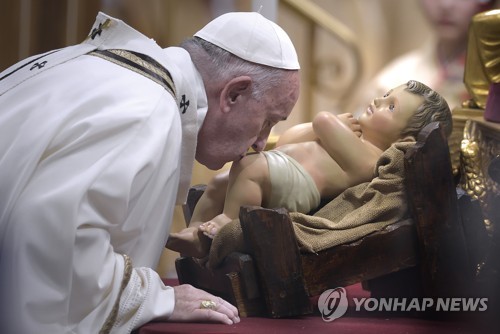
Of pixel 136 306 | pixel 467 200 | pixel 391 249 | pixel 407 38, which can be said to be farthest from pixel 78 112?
pixel 407 38

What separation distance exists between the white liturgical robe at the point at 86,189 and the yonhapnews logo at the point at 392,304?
0.92ft

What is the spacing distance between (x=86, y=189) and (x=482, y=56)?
1017 millimetres

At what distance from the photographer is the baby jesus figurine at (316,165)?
72.4 inches

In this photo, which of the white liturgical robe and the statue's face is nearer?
the white liturgical robe

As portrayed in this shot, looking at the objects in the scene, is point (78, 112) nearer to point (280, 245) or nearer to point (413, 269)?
point (280, 245)

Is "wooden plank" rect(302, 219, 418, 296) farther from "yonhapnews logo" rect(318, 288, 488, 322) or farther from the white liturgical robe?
the white liturgical robe

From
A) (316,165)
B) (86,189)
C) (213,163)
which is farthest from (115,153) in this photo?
(316,165)

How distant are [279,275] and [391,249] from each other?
0.21 meters

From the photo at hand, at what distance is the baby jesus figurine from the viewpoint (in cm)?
184

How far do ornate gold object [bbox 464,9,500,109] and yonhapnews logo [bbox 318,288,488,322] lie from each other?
0.57m

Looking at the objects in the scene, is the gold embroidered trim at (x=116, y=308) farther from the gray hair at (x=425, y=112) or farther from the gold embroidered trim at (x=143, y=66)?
the gray hair at (x=425, y=112)

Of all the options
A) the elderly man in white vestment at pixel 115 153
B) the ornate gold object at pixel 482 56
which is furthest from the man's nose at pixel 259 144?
the ornate gold object at pixel 482 56

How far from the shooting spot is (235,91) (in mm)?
1861

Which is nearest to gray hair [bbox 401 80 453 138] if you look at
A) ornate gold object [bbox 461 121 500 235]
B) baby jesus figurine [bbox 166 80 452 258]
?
baby jesus figurine [bbox 166 80 452 258]
